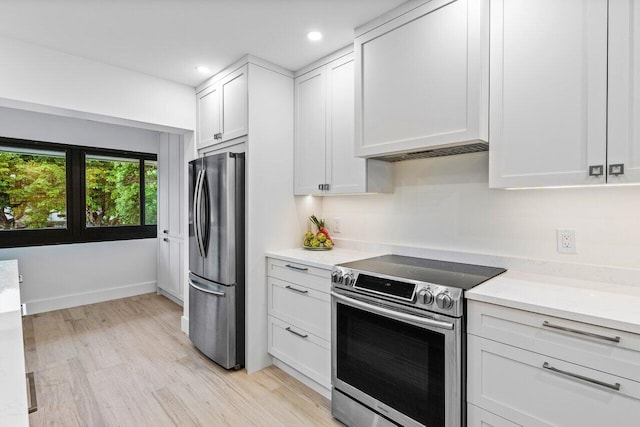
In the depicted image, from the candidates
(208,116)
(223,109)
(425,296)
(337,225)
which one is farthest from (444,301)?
(208,116)

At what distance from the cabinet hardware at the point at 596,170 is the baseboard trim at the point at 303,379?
1.96 meters

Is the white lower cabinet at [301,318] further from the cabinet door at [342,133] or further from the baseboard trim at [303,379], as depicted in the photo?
the cabinet door at [342,133]

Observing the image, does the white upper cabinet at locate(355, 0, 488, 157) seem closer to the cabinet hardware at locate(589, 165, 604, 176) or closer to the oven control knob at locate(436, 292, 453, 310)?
the cabinet hardware at locate(589, 165, 604, 176)

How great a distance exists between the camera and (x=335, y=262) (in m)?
2.29

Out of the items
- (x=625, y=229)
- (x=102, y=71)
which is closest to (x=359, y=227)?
(x=625, y=229)

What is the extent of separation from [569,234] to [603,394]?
841mm

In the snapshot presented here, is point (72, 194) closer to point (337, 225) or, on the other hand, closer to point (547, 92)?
point (337, 225)

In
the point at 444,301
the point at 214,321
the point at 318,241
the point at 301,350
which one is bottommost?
the point at 301,350

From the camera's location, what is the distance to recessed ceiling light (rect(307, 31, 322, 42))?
7.49 ft

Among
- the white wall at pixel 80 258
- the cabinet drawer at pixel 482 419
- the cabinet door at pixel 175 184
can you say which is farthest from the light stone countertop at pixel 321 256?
the white wall at pixel 80 258

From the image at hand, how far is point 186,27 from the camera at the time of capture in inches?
87.7

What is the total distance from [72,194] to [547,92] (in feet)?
16.2

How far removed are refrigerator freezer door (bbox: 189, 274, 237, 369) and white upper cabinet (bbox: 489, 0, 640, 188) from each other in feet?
6.86

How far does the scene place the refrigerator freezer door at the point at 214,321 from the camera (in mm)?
2656
